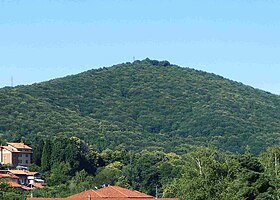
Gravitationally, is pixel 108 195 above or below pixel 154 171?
below

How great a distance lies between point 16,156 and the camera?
13062 centimetres

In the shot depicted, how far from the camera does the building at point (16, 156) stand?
131125 mm

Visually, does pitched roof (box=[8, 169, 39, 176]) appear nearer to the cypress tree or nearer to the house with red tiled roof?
the cypress tree

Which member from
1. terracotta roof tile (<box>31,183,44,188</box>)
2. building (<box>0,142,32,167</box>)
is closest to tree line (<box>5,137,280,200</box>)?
terracotta roof tile (<box>31,183,44,188</box>)

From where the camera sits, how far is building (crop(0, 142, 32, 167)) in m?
131

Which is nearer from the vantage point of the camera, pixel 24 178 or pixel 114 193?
pixel 114 193

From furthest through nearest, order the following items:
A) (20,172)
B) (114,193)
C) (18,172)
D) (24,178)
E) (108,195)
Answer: (20,172) → (18,172) → (24,178) → (114,193) → (108,195)

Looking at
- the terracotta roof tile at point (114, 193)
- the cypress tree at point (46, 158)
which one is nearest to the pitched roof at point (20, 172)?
the cypress tree at point (46, 158)

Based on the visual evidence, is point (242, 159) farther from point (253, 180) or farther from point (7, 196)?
point (7, 196)

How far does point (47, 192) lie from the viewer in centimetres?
10119

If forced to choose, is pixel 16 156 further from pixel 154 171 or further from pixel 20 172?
pixel 154 171

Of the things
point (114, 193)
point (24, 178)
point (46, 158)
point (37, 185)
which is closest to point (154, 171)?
point (46, 158)

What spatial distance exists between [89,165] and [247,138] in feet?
218

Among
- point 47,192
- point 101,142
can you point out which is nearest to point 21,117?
point 101,142
